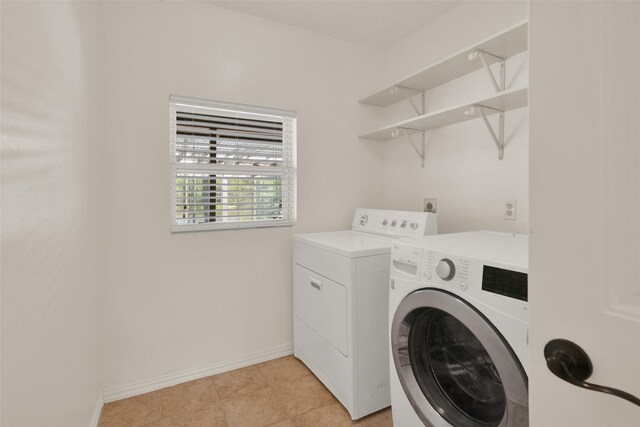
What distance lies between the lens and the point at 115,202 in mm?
1814

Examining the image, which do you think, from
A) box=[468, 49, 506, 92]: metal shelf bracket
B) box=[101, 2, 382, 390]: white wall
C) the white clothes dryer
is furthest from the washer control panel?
box=[468, 49, 506, 92]: metal shelf bracket

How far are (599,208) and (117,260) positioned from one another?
2.11m

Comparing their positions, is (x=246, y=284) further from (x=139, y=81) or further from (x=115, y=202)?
(x=139, y=81)

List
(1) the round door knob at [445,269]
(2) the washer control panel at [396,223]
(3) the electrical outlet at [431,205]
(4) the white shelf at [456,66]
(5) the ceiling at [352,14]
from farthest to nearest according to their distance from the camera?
(3) the electrical outlet at [431,205], (5) the ceiling at [352,14], (2) the washer control panel at [396,223], (4) the white shelf at [456,66], (1) the round door knob at [445,269]

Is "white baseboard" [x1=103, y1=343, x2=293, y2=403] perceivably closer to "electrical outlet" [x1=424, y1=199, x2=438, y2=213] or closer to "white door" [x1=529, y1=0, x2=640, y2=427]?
"electrical outlet" [x1=424, y1=199, x2=438, y2=213]

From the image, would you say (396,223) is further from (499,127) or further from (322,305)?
(499,127)

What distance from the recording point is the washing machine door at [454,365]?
981mm

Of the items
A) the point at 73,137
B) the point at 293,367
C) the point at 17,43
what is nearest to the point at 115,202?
the point at 73,137

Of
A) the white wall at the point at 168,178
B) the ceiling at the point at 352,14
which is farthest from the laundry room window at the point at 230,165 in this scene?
the ceiling at the point at 352,14

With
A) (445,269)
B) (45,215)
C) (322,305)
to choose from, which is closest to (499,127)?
(445,269)

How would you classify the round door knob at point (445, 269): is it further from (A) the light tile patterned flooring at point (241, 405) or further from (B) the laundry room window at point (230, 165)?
(B) the laundry room window at point (230, 165)

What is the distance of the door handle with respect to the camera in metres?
0.43

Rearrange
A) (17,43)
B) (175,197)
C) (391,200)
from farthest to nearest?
(391,200)
(175,197)
(17,43)

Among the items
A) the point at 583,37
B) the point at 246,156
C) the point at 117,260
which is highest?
the point at 246,156
